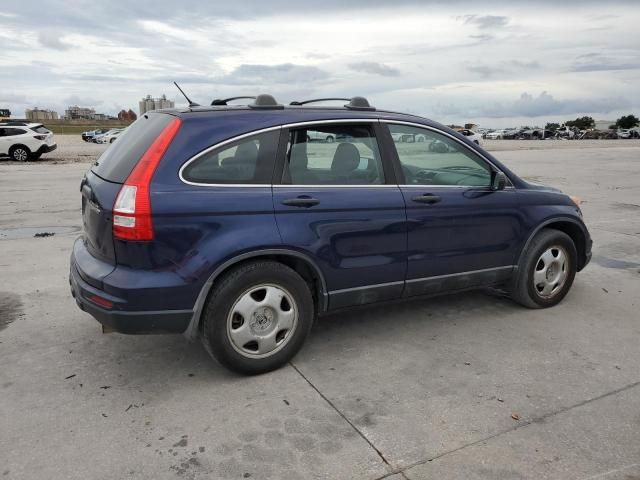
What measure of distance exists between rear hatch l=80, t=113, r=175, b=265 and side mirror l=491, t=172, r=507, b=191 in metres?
2.53

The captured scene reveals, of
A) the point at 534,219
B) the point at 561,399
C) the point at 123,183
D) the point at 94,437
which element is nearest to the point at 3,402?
the point at 94,437

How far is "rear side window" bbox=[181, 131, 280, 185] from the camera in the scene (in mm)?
3402

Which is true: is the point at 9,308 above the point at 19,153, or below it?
below

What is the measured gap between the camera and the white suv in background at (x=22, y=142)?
886 inches

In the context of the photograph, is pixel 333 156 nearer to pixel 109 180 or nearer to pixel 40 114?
pixel 109 180

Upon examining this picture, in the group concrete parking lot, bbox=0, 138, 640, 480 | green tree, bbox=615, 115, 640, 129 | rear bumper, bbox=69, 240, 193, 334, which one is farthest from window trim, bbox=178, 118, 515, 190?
green tree, bbox=615, 115, 640, 129

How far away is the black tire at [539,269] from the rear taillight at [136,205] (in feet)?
10.2

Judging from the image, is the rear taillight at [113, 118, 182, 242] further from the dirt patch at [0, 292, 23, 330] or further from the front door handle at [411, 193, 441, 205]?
the dirt patch at [0, 292, 23, 330]

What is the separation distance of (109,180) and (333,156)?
1501 millimetres

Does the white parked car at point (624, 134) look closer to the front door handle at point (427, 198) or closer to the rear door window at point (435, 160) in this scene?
the rear door window at point (435, 160)

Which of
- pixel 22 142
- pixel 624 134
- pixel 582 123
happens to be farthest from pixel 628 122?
pixel 22 142

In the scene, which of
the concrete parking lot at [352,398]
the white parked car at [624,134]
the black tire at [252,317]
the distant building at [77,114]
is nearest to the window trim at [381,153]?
the black tire at [252,317]

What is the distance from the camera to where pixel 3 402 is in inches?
130

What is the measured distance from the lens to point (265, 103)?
12.8ft
